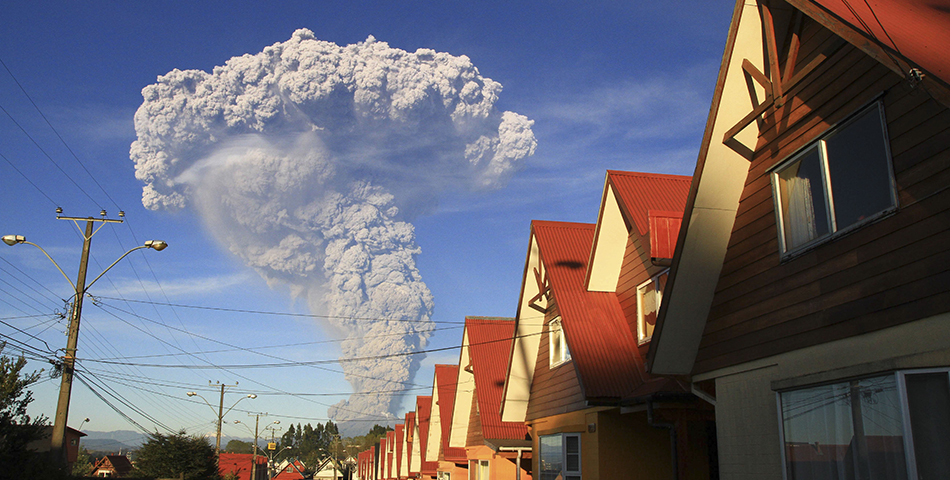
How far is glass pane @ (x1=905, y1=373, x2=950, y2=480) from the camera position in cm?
545

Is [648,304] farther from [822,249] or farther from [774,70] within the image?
[822,249]

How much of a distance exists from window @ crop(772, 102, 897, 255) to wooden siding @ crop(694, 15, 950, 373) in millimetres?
135

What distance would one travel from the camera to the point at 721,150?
8.73 m

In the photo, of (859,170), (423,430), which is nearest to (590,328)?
(859,170)

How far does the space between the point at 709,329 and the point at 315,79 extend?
417ft

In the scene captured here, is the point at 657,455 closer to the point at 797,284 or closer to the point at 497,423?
the point at 797,284

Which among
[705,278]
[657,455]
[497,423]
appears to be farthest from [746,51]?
[497,423]

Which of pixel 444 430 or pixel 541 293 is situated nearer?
pixel 541 293

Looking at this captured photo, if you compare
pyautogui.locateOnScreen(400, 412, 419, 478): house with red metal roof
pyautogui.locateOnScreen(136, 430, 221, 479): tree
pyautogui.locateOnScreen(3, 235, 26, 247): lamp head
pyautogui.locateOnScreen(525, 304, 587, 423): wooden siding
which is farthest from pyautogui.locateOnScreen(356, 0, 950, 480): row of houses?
pyautogui.locateOnScreen(136, 430, 221, 479): tree

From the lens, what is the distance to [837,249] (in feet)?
22.5

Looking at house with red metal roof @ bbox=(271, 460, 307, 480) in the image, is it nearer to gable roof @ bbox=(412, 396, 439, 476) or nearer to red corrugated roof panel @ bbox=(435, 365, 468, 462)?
gable roof @ bbox=(412, 396, 439, 476)

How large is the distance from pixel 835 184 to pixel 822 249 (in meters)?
0.72

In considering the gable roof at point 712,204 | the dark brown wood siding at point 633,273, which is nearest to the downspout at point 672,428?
the dark brown wood siding at point 633,273

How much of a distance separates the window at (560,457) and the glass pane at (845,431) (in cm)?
725
